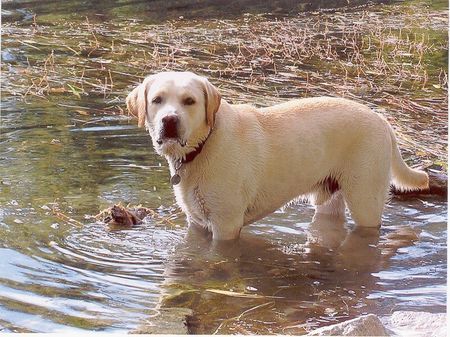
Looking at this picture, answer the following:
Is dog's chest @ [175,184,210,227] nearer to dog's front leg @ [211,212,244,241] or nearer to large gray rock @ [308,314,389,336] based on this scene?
dog's front leg @ [211,212,244,241]

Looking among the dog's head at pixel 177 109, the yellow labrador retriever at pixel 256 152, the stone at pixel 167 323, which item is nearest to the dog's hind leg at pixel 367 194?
the yellow labrador retriever at pixel 256 152

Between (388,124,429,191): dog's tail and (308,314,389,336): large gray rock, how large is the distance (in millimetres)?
1681

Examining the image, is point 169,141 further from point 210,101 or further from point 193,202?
point 193,202

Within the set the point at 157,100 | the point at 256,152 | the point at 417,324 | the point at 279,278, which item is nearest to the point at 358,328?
the point at 417,324

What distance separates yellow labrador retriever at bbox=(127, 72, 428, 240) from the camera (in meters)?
4.06

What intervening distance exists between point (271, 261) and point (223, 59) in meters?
3.93

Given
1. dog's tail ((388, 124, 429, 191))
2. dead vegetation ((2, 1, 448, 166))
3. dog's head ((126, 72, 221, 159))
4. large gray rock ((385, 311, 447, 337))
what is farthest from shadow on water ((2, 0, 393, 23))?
large gray rock ((385, 311, 447, 337))

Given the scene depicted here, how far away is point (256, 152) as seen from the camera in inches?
170

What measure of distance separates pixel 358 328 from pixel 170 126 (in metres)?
1.27

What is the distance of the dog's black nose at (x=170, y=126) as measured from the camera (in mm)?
3922

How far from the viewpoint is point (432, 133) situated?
20.9 ft

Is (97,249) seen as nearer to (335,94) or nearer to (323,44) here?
(335,94)

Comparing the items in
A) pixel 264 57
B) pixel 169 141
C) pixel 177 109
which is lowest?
pixel 264 57

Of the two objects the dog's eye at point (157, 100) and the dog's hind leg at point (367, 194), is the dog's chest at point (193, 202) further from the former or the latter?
the dog's hind leg at point (367, 194)
